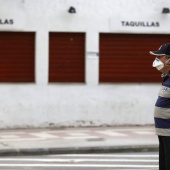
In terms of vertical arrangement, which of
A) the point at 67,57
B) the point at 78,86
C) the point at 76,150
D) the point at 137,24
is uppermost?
the point at 137,24

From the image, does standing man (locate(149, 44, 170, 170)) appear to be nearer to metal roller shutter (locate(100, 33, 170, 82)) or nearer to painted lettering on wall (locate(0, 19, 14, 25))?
painted lettering on wall (locate(0, 19, 14, 25))

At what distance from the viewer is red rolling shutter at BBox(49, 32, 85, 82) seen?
17.9 m

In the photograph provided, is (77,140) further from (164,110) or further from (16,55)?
(164,110)

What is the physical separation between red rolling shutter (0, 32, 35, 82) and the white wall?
20 cm

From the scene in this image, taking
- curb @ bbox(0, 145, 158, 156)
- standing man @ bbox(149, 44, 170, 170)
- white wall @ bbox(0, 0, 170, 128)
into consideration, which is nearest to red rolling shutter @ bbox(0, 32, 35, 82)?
white wall @ bbox(0, 0, 170, 128)

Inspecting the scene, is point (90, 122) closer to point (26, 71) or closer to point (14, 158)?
point (26, 71)

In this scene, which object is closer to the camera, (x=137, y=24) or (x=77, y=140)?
(x=77, y=140)

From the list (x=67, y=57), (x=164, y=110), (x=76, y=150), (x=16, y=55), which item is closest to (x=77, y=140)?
(x=76, y=150)

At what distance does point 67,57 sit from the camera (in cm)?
1800

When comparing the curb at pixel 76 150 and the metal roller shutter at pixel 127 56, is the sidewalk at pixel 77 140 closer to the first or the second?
the curb at pixel 76 150

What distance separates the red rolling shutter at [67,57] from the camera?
17891 millimetres

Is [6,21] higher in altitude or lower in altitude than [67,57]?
higher

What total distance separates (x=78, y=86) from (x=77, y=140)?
3.42 m

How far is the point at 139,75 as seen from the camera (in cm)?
1856
